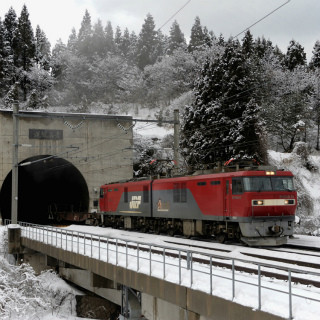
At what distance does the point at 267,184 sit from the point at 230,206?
63.0 inches

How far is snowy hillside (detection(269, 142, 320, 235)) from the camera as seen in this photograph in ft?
113

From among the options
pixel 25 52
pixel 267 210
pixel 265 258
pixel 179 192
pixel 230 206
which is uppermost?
pixel 25 52

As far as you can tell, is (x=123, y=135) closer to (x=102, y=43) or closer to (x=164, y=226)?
(x=164, y=226)

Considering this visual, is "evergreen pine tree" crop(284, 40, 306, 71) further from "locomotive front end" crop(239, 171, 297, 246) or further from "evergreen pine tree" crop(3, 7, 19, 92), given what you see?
"locomotive front end" crop(239, 171, 297, 246)

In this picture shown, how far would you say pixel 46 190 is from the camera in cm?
5441

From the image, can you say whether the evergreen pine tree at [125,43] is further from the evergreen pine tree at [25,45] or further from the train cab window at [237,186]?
the train cab window at [237,186]

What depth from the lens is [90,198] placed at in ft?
127

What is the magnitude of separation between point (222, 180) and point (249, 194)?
4.81ft

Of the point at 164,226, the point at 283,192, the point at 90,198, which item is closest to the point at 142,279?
the point at 283,192

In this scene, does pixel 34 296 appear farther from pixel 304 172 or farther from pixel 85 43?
pixel 85 43

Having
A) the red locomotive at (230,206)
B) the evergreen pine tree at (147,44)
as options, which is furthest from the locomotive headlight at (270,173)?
the evergreen pine tree at (147,44)

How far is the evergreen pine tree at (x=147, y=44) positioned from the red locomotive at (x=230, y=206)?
256ft

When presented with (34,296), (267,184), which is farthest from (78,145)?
(267,184)

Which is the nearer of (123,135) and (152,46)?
(123,135)
